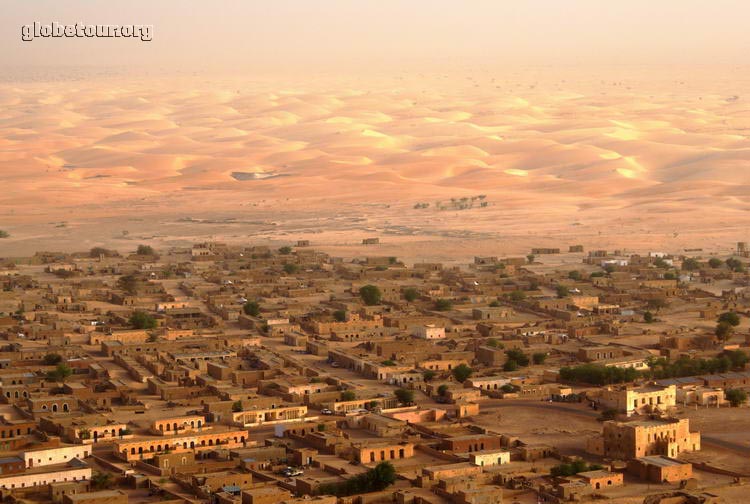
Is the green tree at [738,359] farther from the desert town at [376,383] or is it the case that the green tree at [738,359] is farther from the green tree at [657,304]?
the green tree at [657,304]

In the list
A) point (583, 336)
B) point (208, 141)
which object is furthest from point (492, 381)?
point (208, 141)

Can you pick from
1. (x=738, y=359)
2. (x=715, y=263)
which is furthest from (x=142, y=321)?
(x=715, y=263)

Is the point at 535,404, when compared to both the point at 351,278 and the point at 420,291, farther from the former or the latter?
the point at 351,278

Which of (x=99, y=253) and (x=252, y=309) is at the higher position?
(x=99, y=253)

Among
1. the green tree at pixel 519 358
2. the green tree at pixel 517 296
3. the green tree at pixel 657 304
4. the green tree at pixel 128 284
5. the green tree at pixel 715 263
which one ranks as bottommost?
the green tree at pixel 519 358

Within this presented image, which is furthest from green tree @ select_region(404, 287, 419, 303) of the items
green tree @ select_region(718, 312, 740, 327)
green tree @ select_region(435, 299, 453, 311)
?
green tree @ select_region(718, 312, 740, 327)

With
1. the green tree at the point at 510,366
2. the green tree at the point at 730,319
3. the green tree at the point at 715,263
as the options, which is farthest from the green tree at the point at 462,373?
the green tree at the point at 715,263

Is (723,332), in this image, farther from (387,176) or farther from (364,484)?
(387,176)
